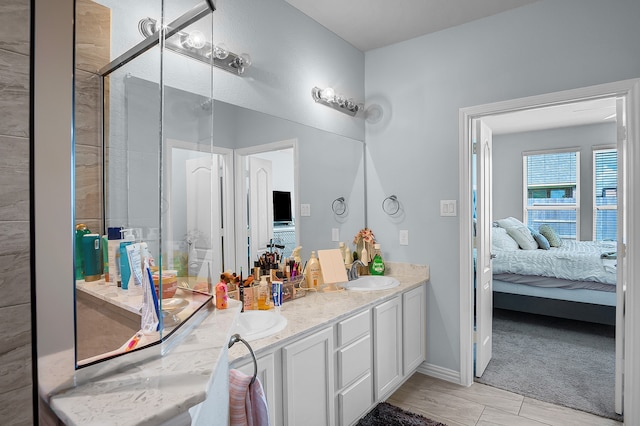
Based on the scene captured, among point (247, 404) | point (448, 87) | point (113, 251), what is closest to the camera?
point (113, 251)

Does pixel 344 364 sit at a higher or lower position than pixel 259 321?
lower

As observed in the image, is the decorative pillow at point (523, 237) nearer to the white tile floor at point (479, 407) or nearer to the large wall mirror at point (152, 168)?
the white tile floor at point (479, 407)

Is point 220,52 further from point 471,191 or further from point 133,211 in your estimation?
point 471,191

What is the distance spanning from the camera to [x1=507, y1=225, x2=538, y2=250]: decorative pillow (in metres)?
4.67

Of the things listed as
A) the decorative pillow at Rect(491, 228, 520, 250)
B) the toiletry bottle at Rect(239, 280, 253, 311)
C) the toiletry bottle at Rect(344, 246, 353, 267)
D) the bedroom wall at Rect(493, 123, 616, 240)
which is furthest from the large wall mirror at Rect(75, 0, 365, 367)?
the bedroom wall at Rect(493, 123, 616, 240)

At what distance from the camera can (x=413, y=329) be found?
272 cm

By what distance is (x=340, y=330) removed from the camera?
195 centimetres

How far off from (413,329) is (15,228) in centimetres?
255

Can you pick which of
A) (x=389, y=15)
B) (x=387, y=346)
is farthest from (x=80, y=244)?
(x=389, y=15)

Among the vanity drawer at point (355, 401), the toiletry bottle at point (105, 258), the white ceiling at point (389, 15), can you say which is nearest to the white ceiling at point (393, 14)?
the white ceiling at point (389, 15)

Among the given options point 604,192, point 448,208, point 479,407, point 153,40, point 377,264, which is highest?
point 153,40

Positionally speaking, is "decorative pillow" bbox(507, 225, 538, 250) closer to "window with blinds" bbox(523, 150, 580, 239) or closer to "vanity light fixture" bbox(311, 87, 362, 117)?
"window with blinds" bbox(523, 150, 580, 239)

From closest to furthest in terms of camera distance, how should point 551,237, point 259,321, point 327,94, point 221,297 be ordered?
point 221,297, point 259,321, point 327,94, point 551,237

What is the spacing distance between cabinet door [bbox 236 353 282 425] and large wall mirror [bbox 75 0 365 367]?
0.37 metres
